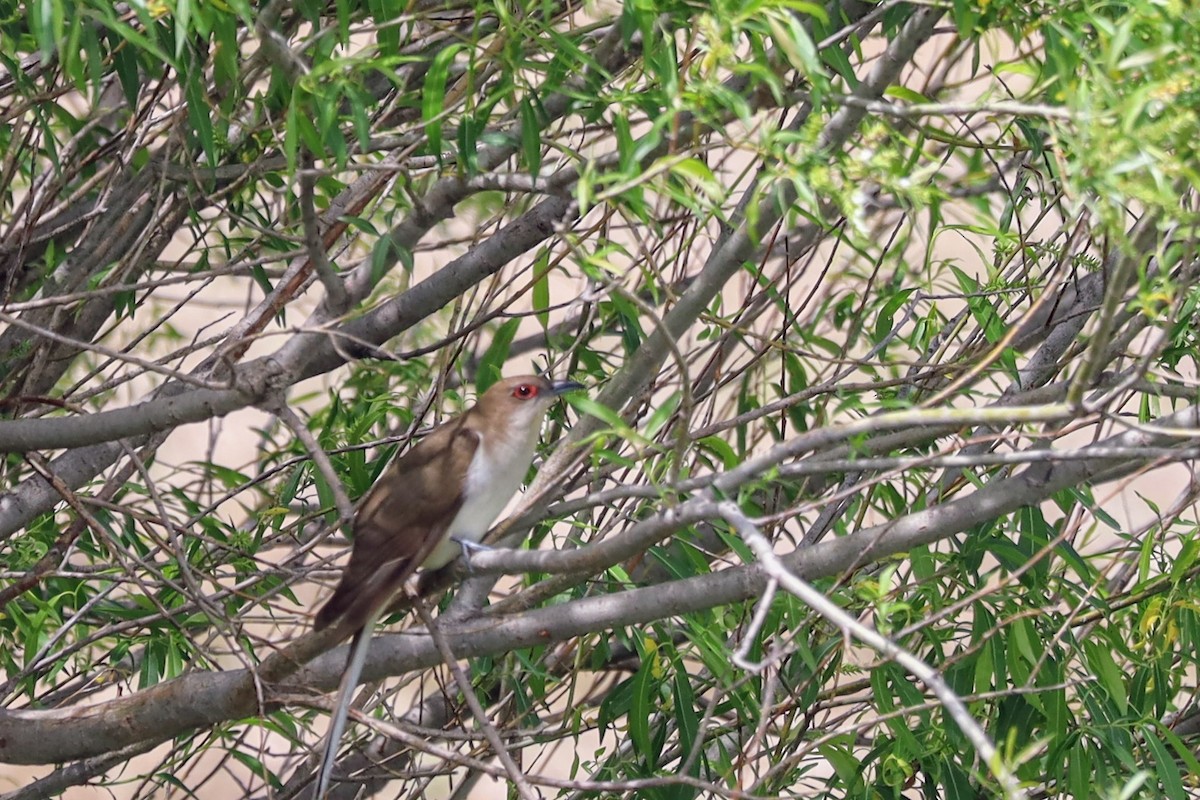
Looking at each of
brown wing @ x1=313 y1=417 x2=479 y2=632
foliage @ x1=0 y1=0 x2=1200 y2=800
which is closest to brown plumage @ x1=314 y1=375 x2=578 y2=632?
brown wing @ x1=313 y1=417 x2=479 y2=632

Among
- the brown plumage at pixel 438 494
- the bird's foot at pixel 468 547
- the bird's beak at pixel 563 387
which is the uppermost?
the bird's beak at pixel 563 387

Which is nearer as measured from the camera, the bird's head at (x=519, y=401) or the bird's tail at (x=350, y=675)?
the bird's tail at (x=350, y=675)

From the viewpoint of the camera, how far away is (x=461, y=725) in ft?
11.2

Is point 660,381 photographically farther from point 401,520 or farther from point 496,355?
point 401,520

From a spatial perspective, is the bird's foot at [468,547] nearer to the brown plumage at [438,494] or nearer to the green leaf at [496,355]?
the brown plumage at [438,494]

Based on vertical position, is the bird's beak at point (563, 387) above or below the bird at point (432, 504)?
above

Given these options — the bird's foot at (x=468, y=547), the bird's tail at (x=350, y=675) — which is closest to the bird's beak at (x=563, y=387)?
the bird's foot at (x=468, y=547)

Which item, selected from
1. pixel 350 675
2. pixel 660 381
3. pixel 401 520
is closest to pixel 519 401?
pixel 401 520

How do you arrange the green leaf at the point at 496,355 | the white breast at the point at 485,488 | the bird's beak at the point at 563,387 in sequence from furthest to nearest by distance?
the green leaf at the point at 496,355
the bird's beak at the point at 563,387
the white breast at the point at 485,488

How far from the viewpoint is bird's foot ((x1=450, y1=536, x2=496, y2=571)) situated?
2.96 m

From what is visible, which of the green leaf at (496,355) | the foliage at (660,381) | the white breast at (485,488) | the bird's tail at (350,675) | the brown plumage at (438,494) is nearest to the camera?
the foliage at (660,381)

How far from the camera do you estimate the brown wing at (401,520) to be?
2.92 metres

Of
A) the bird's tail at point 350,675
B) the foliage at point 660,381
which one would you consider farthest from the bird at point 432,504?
the foliage at point 660,381

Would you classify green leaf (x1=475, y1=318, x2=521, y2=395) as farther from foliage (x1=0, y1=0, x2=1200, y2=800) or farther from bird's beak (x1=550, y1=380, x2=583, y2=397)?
bird's beak (x1=550, y1=380, x2=583, y2=397)
